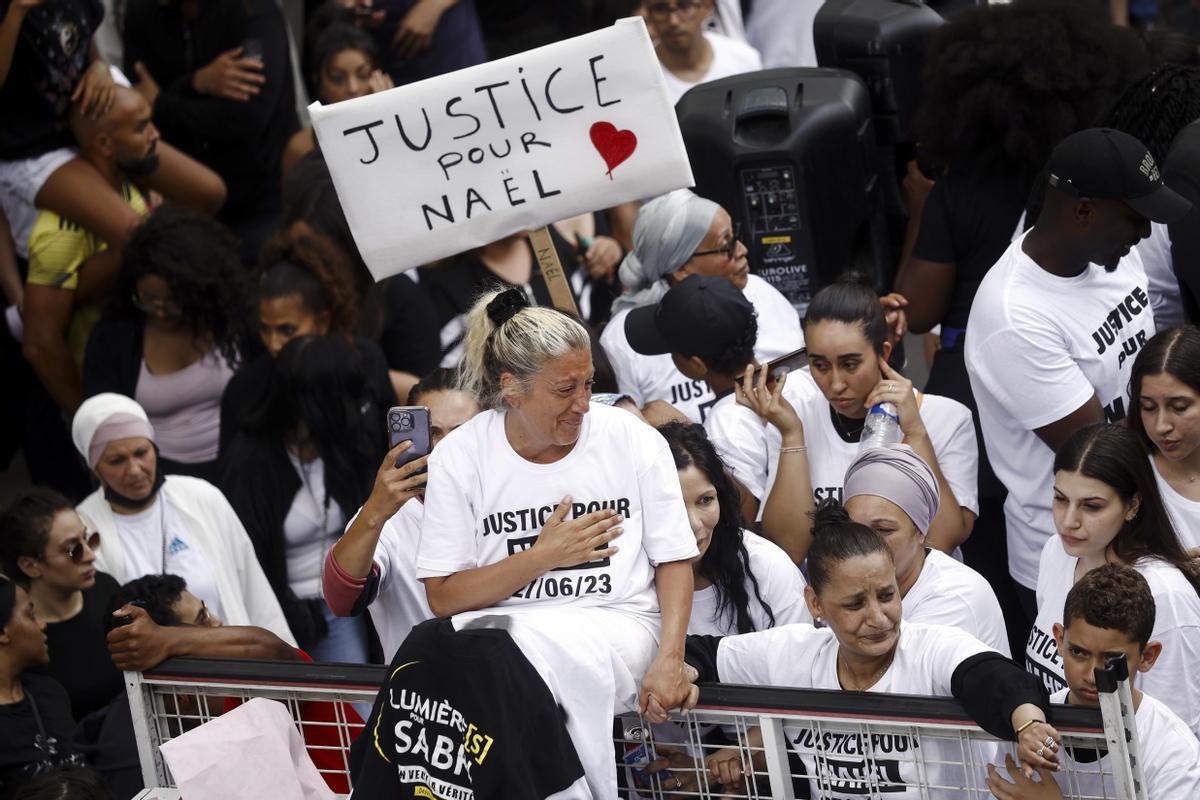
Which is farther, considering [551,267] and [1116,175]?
[551,267]

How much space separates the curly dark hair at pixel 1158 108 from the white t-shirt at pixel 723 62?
211 centimetres

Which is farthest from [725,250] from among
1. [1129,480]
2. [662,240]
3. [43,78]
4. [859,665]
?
[43,78]

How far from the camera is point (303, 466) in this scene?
515cm

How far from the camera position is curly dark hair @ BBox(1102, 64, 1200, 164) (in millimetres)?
5023

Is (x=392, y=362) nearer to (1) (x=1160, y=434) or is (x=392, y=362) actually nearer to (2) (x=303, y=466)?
(2) (x=303, y=466)

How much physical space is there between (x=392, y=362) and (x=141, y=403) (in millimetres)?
870

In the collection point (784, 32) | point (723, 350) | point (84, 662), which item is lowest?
point (784, 32)

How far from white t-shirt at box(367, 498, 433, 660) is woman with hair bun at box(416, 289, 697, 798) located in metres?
0.56

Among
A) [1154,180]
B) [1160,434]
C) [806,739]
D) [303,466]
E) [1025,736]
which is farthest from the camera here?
[303,466]

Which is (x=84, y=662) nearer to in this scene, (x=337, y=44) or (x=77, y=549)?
(x=77, y=549)

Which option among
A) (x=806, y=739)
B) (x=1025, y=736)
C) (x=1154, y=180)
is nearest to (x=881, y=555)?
(x=806, y=739)

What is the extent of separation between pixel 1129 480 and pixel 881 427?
0.67 metres

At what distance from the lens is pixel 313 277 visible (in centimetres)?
569

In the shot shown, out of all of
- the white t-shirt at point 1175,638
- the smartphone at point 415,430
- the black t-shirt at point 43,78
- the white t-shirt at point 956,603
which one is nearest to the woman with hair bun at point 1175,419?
the white t-shirt at point 1175,638
